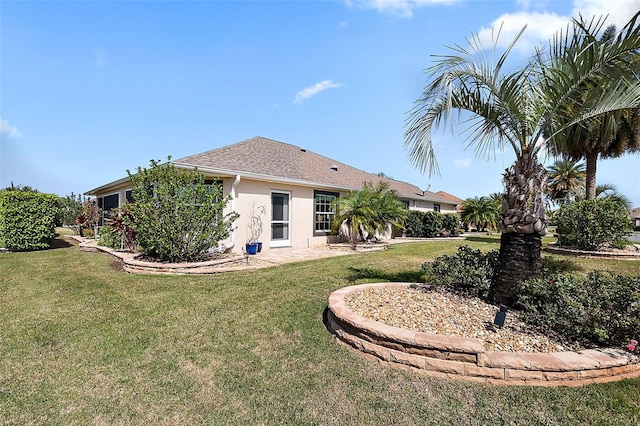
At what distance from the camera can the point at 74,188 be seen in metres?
26.5

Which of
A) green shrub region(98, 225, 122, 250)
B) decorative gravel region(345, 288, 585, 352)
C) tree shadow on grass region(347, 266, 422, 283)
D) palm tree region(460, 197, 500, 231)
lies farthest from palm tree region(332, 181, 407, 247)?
palm tree region(460, 197, 500, 231)

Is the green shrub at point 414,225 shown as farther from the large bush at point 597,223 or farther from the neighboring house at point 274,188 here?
the large bush at point 597,223

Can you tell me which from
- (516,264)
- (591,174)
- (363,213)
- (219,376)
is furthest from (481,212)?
A: (219,376)

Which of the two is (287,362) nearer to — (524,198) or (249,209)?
(524,198)

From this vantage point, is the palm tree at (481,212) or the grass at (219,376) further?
the palm tree at (481,212)

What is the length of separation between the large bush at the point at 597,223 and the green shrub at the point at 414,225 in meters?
8.72

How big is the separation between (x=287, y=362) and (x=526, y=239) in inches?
146

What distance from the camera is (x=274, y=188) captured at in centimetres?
1191

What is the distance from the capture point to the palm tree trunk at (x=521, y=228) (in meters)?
4.23

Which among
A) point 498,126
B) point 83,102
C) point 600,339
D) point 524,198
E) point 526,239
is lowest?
point 600,339

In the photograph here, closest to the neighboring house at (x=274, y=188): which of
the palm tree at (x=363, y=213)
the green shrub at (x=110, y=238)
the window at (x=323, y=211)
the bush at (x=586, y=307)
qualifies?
the window at (x=323, y=211)

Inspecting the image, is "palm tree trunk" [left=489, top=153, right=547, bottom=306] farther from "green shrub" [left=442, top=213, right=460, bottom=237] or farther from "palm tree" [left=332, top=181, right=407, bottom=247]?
"green shrub" [left=442, top=213, right=460, bottom=237]

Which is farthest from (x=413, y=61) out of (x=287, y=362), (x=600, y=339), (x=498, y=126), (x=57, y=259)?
(x=57, y=259)

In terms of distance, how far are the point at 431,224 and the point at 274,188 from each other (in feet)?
38.0
